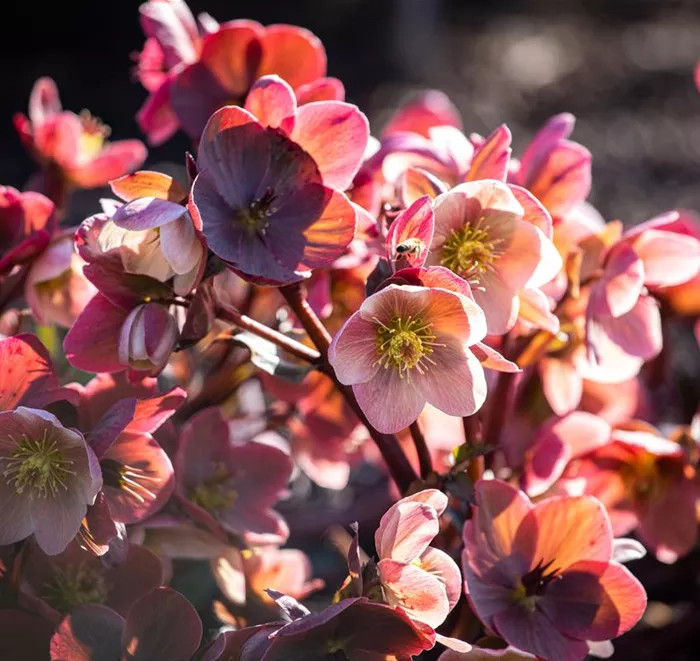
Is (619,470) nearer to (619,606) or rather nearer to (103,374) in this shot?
(619,606)

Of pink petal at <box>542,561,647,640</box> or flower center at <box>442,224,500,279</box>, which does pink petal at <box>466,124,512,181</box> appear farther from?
pink petal at <box>542,561,647,640</box>

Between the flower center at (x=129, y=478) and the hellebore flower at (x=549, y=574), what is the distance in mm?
180

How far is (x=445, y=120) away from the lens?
87 centimetres

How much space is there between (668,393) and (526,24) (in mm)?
2846

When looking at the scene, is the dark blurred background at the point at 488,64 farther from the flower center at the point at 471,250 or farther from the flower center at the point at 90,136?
the flower center at the point at 471,250

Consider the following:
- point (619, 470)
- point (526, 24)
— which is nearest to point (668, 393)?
point (619, 470)

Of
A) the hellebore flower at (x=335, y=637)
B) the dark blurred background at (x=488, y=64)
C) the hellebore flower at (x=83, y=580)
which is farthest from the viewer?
the dark blurred background at (x=488, y=64)

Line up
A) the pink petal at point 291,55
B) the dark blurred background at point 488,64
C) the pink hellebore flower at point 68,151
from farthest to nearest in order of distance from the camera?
the dark blurred background at point 488,64
the pink hellebore flower at point 68,151
the pink petal at point 291,55

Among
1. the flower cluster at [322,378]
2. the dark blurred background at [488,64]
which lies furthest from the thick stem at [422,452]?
the dark blurred background at [488,64]

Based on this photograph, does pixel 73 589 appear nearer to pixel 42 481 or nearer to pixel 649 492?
pixel 42 481

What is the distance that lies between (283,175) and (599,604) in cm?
Answer: 31

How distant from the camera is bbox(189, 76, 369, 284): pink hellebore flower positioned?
531 millimetres

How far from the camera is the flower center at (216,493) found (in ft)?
2.15

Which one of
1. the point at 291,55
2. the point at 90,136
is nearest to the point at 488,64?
the point at 90,136
